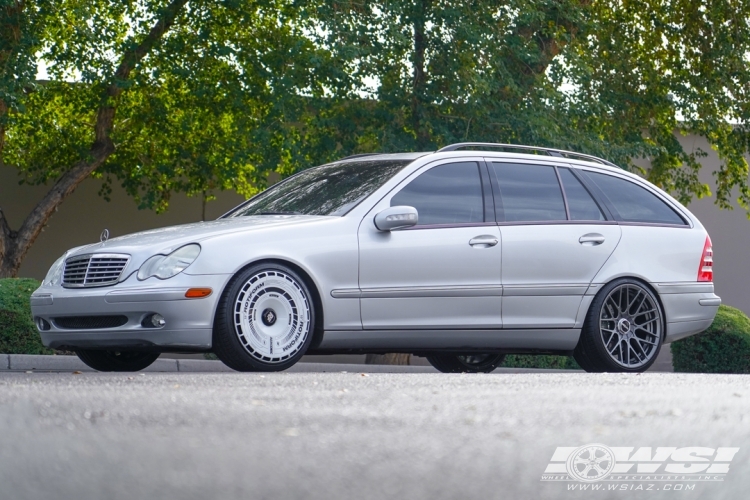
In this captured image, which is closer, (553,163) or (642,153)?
(553,163)

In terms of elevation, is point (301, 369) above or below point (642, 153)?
below

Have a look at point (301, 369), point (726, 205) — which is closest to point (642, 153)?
point (726, 205)

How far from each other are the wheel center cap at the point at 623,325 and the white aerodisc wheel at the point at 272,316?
2694 mm

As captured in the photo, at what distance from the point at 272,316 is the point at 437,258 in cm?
134

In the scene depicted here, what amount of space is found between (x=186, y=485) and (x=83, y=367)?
24.9 feet

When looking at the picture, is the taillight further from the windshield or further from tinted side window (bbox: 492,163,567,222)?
the windshield

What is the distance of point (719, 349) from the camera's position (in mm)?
12766

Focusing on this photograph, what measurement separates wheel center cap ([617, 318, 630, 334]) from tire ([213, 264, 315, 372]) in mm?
2652

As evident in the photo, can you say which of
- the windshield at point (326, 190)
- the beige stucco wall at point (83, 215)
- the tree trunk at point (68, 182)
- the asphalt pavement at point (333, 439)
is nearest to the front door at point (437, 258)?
the windshield at point (326, 190)

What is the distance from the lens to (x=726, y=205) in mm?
19672

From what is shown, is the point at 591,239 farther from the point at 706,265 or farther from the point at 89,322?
the point at 89,322

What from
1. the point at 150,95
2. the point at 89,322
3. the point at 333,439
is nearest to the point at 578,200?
the point at 89,322

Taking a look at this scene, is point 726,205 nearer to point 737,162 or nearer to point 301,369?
point 737,162

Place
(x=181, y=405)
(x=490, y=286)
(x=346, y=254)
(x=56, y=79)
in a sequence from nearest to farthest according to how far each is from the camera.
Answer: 1. (x=181, y=405)
2. (x=346, y=254)
3. (x=490, y=286)
4. (x=56, y=79)
